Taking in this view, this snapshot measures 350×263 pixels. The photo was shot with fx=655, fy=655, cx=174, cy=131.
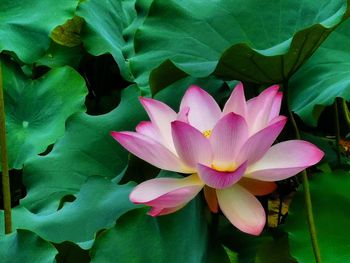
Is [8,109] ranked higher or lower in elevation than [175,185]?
lower

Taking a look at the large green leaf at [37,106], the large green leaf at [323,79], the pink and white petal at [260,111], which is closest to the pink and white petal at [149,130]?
the pink and white petal at [260,111]

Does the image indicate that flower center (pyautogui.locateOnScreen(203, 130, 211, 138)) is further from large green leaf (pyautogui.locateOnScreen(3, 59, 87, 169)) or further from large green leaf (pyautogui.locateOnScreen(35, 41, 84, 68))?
large green leaf (pyautogui.locateOnScreen(35, 41, 84, 68))

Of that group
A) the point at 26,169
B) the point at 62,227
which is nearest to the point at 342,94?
the point at 62,227

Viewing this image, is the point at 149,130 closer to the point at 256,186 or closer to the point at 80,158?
the point at 256,186

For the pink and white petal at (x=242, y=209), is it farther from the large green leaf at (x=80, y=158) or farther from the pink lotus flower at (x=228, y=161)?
the large green leaf at (x=80, y=158)

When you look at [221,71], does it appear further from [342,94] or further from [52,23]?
[52,23]
